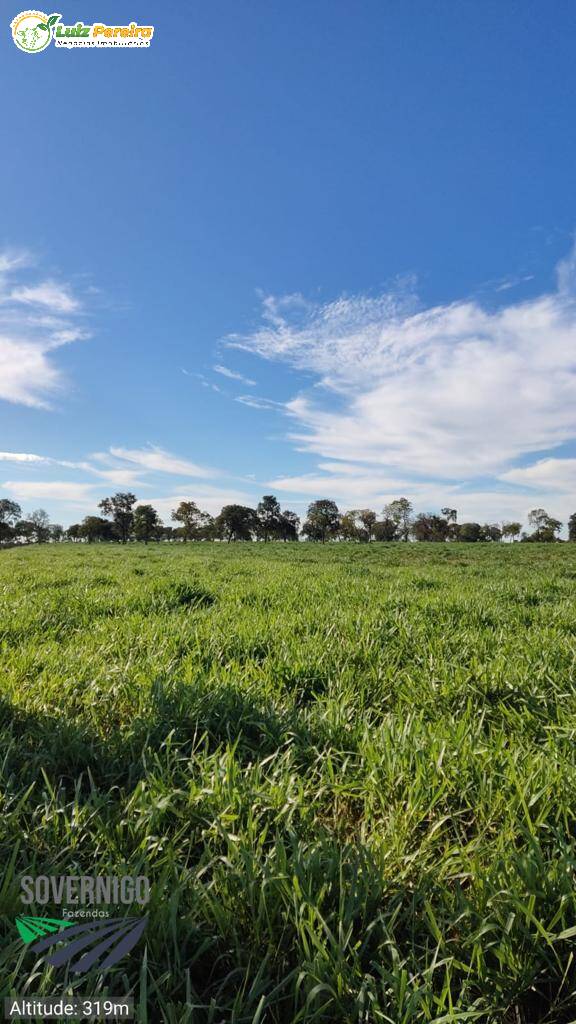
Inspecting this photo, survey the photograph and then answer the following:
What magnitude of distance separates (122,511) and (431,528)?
339 ft

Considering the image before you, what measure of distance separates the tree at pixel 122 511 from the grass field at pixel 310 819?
14300 cm

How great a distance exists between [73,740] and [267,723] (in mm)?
1217

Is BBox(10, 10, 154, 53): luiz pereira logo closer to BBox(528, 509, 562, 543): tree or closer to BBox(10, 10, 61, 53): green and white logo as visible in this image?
BBox(10, 10, 61, 53): green and white logo

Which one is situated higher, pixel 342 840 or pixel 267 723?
pixel 267 723

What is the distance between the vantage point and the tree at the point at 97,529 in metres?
146

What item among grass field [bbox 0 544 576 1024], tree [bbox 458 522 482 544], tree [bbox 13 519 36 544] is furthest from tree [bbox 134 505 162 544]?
grass field [bbox 0 544 576 1024]

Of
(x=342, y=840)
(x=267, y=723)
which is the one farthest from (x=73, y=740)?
A: (x=342, y=840)

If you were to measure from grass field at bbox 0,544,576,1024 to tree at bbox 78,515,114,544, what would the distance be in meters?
153

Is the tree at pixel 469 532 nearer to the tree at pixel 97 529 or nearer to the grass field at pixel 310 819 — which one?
the tree at pixel 97 529

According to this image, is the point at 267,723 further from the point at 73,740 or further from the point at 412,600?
the point at 412,600

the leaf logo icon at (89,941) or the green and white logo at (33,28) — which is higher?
the green and white logo at (33,28)

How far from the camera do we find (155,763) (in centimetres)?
244

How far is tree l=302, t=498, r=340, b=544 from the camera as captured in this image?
458ft

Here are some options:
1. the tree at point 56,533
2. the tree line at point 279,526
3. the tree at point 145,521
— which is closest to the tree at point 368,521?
the tree line at point 279,526
